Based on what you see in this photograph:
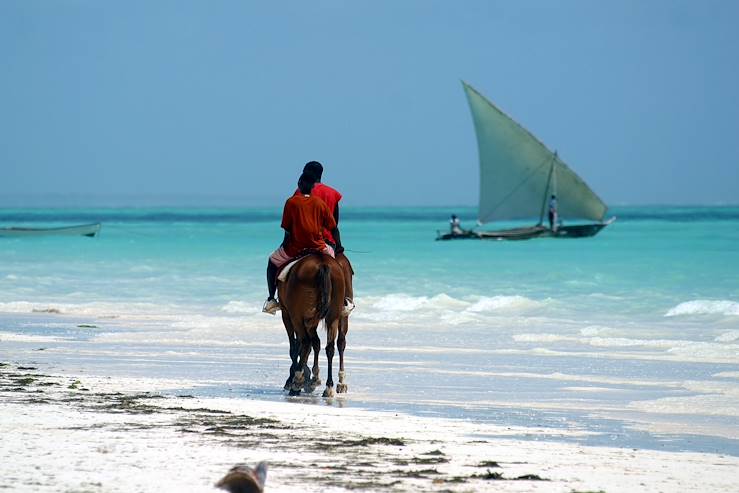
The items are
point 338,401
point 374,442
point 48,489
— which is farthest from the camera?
point 338,401

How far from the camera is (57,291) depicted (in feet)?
82.6

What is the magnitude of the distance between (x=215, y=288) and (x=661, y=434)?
58.9 ft

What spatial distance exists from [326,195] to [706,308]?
1059 cm

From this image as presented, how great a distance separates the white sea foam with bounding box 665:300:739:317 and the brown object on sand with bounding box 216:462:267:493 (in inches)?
549

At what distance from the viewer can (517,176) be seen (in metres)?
51.0

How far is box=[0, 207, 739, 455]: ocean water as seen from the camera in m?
9.61

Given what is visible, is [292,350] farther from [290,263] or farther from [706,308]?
[706,308]

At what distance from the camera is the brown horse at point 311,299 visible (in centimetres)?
1000

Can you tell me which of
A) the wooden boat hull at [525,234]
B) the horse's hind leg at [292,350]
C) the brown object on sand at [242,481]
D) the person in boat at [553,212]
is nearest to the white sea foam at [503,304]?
the horse's hind leg at [292,350]

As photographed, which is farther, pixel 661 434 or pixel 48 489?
pixel 661 434

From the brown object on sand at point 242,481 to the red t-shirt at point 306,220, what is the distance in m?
4.29

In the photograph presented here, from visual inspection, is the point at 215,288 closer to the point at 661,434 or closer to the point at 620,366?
the point at 620,366

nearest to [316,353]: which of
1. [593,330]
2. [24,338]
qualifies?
[24,338]

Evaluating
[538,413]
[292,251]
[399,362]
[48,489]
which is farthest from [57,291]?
[48,489]
